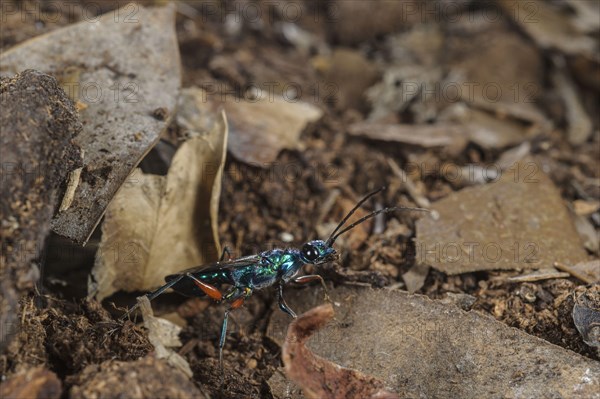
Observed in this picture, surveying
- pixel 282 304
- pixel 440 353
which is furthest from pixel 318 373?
pixel 282 304

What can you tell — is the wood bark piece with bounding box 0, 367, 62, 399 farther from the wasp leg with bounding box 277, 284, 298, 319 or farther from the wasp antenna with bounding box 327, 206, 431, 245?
the wasp antenna with bounding box 327, 206, 431, 245

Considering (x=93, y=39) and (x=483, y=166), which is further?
(x=483, y=166)

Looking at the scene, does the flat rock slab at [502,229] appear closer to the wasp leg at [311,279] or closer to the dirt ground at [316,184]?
the dirt ground at [316,184]

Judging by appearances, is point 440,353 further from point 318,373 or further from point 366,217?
point 366,217

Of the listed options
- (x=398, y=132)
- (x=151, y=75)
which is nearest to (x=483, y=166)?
(x=398, y=132)

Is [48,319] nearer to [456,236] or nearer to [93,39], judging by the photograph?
[93,39]

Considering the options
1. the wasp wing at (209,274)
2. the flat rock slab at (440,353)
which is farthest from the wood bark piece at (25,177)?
the flat rock slab at (440,353)

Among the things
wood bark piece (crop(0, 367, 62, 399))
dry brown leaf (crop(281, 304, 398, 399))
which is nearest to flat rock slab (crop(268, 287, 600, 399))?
dry brown leaf (crop(281, 304, 398, 399))
